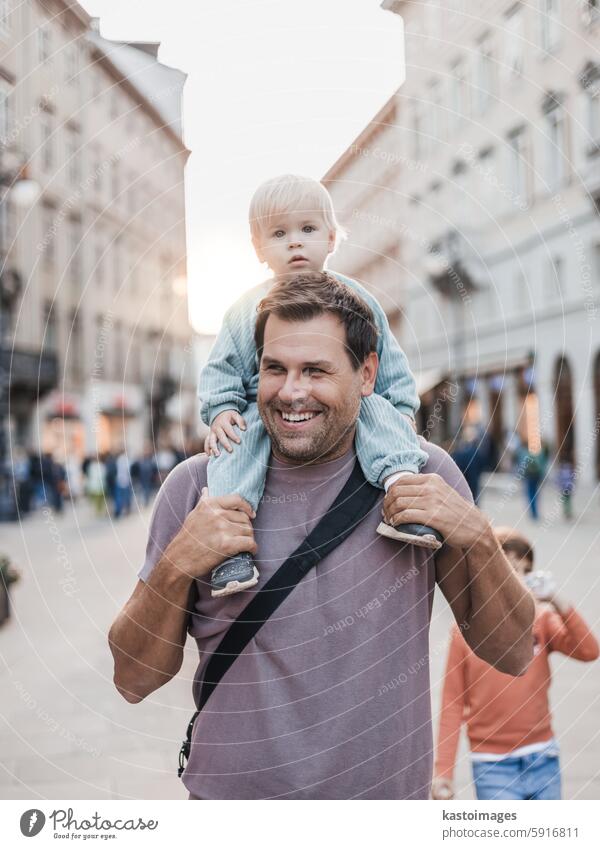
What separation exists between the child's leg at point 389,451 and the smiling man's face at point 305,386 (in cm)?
6

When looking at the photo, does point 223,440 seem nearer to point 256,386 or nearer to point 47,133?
point 256,386

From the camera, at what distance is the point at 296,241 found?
5.82 ft

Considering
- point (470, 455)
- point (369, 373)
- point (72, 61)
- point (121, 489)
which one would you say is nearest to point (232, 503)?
point (369, 373)

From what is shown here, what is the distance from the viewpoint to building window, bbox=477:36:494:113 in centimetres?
265

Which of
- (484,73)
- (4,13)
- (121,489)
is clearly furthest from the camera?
(121,489)

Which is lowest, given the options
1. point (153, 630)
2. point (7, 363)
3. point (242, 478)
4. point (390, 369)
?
point (153, 630)

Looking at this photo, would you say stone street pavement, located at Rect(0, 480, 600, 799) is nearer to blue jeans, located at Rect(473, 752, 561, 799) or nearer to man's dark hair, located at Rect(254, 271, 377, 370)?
blue jeans, located at Rect(473, 752, 561, 799)

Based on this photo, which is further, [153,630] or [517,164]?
[517,164]

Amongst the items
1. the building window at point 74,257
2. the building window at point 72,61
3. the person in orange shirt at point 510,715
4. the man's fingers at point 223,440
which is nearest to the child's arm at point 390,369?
the man's fingers at point 223,440

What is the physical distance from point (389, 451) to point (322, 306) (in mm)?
290

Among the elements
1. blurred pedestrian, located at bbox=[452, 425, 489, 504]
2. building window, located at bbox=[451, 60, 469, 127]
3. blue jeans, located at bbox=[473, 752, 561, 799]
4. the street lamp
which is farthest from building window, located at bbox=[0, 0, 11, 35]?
blurred pedestrian, located at bbox=[452, 425, 489, 504]

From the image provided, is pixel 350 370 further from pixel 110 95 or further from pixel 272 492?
pixel 110 95

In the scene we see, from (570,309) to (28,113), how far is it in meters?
9.90

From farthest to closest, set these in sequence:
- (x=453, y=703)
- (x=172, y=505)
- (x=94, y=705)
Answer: (x=94, y=705), (x=453, y=703), (x=172, y=505)
